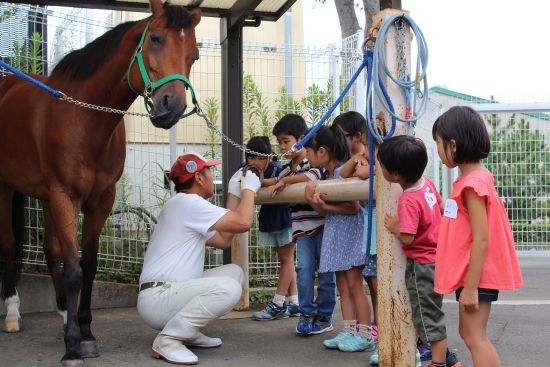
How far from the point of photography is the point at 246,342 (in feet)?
17.0

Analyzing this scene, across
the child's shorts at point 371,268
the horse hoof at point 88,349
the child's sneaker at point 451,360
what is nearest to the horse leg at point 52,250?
the horse hoof at point 88,349

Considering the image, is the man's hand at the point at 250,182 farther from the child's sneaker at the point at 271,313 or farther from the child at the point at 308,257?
the child's sneaker at the point at 271,313

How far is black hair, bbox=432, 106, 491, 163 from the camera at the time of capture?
345 cm

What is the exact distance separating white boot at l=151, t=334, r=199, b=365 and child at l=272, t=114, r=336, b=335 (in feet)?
3.35

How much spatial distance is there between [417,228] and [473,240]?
0.67 metres

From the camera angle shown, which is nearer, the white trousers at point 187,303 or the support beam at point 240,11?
the white trousers at point 187,303

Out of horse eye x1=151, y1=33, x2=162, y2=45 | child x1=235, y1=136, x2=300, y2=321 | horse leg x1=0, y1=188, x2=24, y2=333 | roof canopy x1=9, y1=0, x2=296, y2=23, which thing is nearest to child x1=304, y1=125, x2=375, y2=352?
child x1=235, y1=136, x2=300, y2=321

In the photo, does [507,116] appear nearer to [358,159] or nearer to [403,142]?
[358,159]

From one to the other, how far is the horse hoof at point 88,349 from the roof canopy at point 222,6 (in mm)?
3098

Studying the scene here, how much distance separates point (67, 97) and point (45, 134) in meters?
0.37

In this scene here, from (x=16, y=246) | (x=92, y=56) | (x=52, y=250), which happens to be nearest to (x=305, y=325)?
(x=52, y=250)

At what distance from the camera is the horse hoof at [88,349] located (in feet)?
15.6

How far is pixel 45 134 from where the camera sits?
15.8 ft

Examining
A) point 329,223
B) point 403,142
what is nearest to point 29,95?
point 329,223
